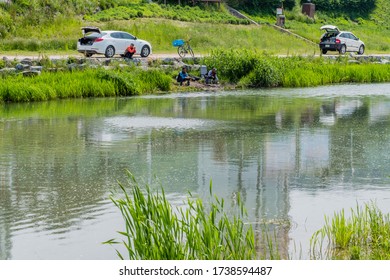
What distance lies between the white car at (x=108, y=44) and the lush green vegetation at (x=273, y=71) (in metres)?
5.31

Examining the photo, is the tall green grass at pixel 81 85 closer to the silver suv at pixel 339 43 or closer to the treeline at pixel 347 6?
the silver suv at pixel 339 43

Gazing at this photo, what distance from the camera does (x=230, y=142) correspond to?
26906 millimetres

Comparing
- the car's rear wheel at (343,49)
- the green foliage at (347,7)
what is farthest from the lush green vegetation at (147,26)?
the green foliage at (347,7)

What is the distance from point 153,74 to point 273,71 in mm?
6820

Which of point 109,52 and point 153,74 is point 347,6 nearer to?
point 109,52

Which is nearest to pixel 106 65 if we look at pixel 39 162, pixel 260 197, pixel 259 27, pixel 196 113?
pixel 196 113

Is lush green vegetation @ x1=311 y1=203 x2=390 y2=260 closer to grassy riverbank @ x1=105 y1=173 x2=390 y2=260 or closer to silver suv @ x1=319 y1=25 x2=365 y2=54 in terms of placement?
grassy riverbank @ x1=105 y1=173 x2=390 y2=260

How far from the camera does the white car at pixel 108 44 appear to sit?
5047 centimetres

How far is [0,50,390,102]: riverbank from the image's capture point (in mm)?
40031

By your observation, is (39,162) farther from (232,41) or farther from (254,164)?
(232,41)

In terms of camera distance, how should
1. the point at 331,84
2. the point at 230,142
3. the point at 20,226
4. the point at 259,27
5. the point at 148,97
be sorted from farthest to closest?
the point at 259,27, the point at 331,84, the point at 148,97, the point at 230,142, the point at 20,226

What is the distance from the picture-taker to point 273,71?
48156 millimetres
